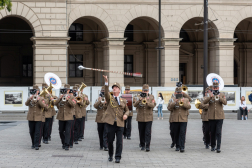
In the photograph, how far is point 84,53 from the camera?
38.3 meters

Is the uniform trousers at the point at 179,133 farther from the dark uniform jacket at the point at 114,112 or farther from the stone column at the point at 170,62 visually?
the stone column at the point at 170,62

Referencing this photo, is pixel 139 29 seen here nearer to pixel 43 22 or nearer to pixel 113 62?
pixel 113 62

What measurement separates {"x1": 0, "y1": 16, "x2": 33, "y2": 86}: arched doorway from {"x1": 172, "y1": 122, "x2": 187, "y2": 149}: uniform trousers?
27.0 metres

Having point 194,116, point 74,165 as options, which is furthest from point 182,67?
point 74,165

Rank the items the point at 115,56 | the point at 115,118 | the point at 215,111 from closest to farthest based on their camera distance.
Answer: the point at 115,118
the point at 215,111
the point at 115,56

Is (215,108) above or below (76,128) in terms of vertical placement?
above

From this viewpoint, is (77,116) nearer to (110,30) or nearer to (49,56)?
(49,56)

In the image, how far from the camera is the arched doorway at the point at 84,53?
3778 cm

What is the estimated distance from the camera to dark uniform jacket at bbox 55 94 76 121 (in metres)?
13.2

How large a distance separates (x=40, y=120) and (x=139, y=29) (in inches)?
1032

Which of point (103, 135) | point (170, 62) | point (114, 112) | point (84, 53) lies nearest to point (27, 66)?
point (84, 53)

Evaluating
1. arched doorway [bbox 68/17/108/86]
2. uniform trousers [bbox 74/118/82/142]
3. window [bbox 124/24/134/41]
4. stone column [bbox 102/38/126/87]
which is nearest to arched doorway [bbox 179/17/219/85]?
window [bbox 124/24/134/41]

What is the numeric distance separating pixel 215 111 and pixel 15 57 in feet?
94.0

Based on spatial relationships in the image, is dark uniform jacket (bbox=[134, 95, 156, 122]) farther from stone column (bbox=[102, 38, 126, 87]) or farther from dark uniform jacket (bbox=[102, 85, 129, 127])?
stone column (bbox=[102, 38, 126, 87])
